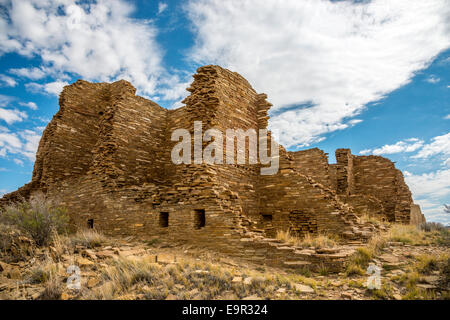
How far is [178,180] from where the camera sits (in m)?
9.83

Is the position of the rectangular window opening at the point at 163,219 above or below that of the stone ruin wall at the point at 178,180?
below

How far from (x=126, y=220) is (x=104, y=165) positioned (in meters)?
2.95

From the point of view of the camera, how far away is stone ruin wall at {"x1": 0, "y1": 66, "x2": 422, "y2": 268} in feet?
28.1

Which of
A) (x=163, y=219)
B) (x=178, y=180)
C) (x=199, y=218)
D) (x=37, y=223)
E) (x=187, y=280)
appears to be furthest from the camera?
(x=178, y=180)

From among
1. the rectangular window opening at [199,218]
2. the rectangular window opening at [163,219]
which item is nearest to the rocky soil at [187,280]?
Result: the rectangular window opening at [199,218]

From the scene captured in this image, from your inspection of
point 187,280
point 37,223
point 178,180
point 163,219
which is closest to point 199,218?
point 163,219

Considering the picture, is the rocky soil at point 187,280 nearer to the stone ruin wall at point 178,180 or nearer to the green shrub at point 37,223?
the green shrub at point 37,223

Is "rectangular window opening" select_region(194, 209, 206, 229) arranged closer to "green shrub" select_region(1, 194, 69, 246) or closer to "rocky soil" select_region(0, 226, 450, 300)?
"rocky soil" select_region(0, 226, 450, 300)

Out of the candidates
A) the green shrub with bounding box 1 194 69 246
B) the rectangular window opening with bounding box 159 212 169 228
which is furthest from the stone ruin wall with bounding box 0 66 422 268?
the green shrub with bounding box 1 194 69 246

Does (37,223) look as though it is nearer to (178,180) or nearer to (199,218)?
(178,180)

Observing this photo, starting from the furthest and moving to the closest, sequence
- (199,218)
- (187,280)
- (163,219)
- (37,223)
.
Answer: (163,219) < (199,218) < (37,223) < (187,280)

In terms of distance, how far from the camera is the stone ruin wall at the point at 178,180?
8570 millimetres

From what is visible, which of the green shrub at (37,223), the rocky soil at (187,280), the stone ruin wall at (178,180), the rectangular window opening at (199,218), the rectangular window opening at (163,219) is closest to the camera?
the rocky soil at (187,280)
